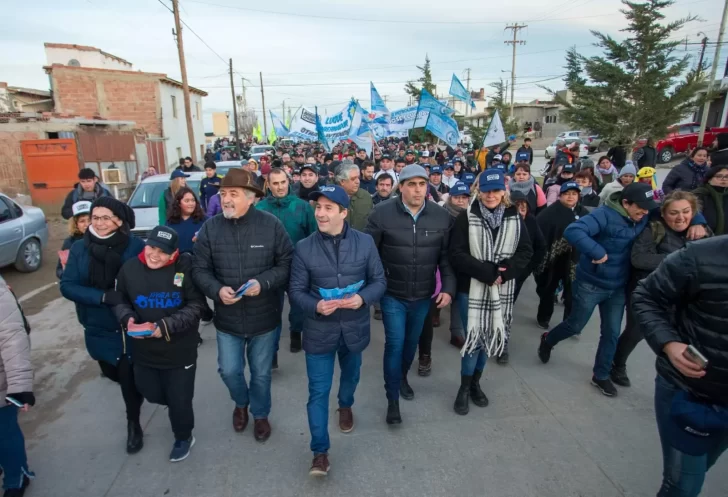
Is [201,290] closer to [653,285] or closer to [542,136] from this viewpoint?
[653,285]

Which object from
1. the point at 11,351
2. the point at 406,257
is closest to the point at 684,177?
the point at 406,257

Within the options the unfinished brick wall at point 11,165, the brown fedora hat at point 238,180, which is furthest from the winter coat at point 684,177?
the unfinished brick wall at point 11,165

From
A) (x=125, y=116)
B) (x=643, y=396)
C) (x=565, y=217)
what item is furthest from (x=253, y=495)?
(x=125, y=116)

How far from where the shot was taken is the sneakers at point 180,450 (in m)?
3.00

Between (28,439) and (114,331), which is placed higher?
→ (114,331)

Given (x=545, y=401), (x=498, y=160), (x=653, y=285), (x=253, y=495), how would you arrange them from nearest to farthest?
1. (x=653, y=285)
2. (x=253, y=495)
3. (x=545, y=401)
4. (x=498, y=160)

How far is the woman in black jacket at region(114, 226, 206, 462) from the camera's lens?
2721 millimetres

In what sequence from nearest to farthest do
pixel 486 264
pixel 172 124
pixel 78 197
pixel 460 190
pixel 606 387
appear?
pixel 486 264
pixel 606 387
pixel 460 190
pixel 78 197
pixel 172 124

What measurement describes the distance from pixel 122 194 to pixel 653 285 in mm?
15361

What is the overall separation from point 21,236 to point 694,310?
31.4 feet

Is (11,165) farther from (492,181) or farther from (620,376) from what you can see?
(620,376)

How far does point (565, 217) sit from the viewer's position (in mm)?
5016

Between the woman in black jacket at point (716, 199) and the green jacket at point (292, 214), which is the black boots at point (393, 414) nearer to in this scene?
the green jacket at point (292, 214)

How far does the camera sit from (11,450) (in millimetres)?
2613
